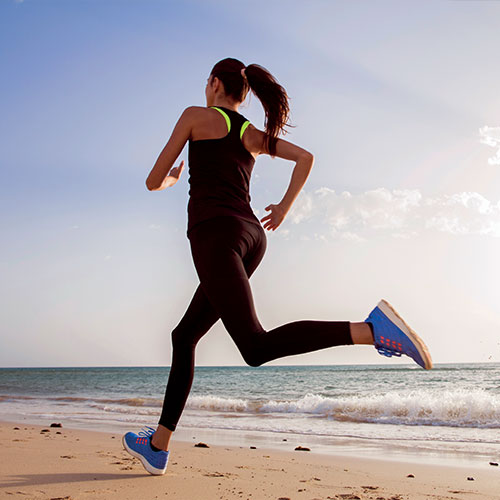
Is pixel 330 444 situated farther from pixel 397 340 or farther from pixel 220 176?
pixel 220 176

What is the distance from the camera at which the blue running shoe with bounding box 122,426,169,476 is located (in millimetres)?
2723

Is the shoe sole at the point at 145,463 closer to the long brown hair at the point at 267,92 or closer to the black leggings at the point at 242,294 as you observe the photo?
the black leggings at the point at 242,294

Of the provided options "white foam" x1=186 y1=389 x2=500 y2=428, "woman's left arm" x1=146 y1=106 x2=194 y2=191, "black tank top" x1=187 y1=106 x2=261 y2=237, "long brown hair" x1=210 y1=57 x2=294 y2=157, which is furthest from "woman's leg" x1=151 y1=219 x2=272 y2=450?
"white foam" x1=186 y1=389 x2=500 y2=428

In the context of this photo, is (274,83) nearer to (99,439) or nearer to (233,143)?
(233,143)

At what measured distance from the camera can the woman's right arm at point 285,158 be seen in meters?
2.37

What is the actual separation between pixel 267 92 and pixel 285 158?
1.00 feet

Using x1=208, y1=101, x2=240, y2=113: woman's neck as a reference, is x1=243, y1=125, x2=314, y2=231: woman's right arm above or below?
below

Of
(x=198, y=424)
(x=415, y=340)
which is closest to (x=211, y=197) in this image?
(x=415, y=340)

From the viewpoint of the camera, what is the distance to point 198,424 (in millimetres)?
7969

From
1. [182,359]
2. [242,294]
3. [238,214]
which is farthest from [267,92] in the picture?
[182,359]

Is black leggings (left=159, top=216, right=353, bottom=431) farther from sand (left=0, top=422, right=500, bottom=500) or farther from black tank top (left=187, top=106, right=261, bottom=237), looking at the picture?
sand (left=0, top=422, right=500, bottom=500)

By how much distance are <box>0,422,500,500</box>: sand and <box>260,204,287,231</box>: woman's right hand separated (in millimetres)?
1265

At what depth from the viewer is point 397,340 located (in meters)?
1.97

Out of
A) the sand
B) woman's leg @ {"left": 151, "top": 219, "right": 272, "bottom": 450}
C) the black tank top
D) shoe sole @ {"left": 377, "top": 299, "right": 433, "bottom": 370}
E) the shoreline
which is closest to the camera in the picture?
shoe sole @ {"left": 377, "top": 299, "right": 433, "bottom": 370}
